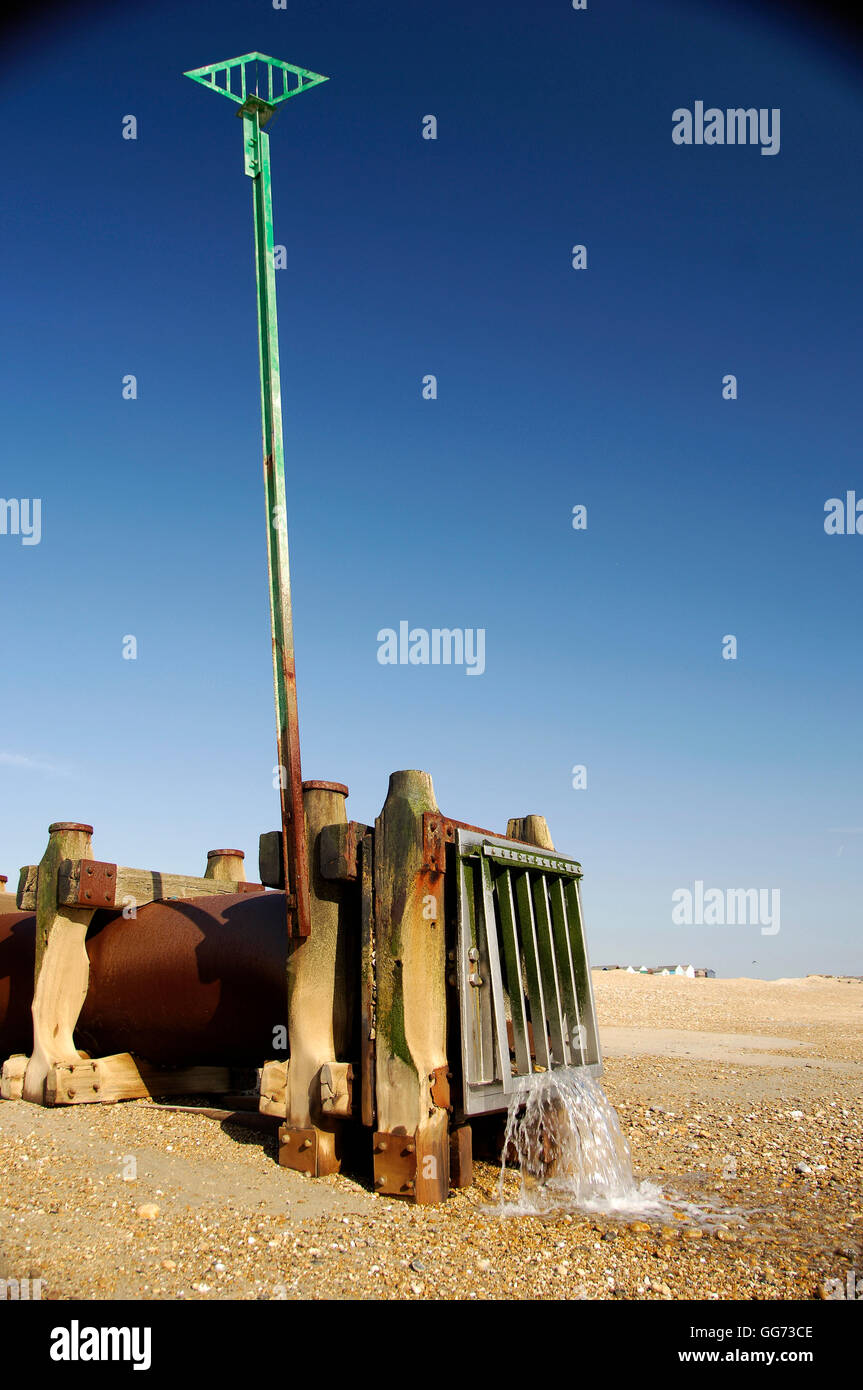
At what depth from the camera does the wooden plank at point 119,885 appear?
7.16m

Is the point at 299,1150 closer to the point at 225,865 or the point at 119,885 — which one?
the point at 119,885

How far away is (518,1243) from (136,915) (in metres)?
4.43

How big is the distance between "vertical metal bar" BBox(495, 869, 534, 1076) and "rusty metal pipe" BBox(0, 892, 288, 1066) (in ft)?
4.98

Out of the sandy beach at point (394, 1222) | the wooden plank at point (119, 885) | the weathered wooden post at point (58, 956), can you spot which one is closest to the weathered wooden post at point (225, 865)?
the wooden plank at point (119, 885)

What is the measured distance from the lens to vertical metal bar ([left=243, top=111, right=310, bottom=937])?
548 centimetres

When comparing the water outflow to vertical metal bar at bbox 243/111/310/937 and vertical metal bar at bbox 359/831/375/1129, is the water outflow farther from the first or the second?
vertical metal bar at bbox 243/111/310/937

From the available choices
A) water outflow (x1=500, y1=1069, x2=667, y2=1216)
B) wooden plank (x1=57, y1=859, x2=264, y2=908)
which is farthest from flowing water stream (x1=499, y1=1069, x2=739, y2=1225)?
wooden plank (x1=57, y1=859, x2=264, y2=908)

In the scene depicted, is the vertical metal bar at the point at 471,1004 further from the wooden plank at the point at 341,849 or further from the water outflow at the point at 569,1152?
the wooden plank at the point at 341,849

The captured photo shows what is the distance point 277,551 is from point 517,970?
10.2ft

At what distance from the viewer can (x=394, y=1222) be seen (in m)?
4.44

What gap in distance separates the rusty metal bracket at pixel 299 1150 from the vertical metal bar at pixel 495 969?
1.13 meters

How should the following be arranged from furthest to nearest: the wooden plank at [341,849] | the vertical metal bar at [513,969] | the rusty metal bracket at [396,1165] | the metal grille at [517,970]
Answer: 1. the vertical metal bar at [513,969]
2. the wooden plank at [341,849]
3. the metal grille at [517,970]
4. the rusty metal bracket at [396,1165]
